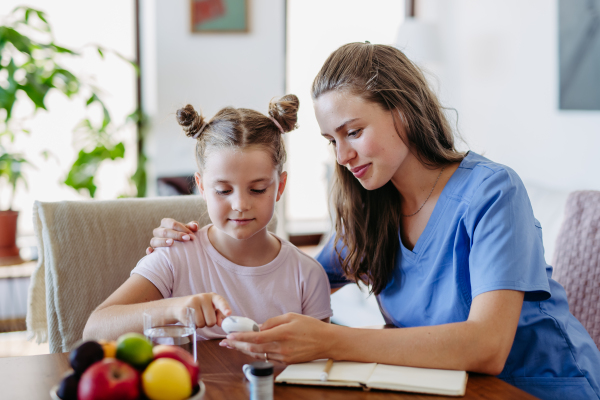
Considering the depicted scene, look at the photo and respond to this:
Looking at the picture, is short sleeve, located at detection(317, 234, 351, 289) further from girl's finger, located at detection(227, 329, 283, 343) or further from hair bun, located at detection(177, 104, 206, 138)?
girl's finger, located at detection(227, 329, 283, 343)

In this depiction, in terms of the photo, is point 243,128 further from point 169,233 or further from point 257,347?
point 257,347

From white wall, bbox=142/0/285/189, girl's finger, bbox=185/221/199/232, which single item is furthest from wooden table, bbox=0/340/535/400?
white wall, bbox=142/0/285/189

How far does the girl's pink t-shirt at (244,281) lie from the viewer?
1227 mm

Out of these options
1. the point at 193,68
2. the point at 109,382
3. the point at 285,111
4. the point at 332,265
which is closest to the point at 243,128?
the point at 285,111

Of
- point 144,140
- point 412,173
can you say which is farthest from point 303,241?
point 412,173

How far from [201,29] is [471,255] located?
9.49 feet

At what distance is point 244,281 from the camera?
4.09ft

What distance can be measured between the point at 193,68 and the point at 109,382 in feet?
10.5

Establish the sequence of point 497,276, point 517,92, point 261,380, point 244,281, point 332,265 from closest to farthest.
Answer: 1. point 261,380
2. point 497,276
3. point 244,281
4. point 332,265
5. point 517,92

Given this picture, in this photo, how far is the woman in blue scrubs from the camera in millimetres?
897

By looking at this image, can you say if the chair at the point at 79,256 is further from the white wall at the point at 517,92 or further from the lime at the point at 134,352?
the white wall at the point at 517,92

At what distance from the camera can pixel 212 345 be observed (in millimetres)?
1050

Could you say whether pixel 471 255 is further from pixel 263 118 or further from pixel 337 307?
pixel 337 307

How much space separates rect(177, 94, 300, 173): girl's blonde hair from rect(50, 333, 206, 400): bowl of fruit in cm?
67
